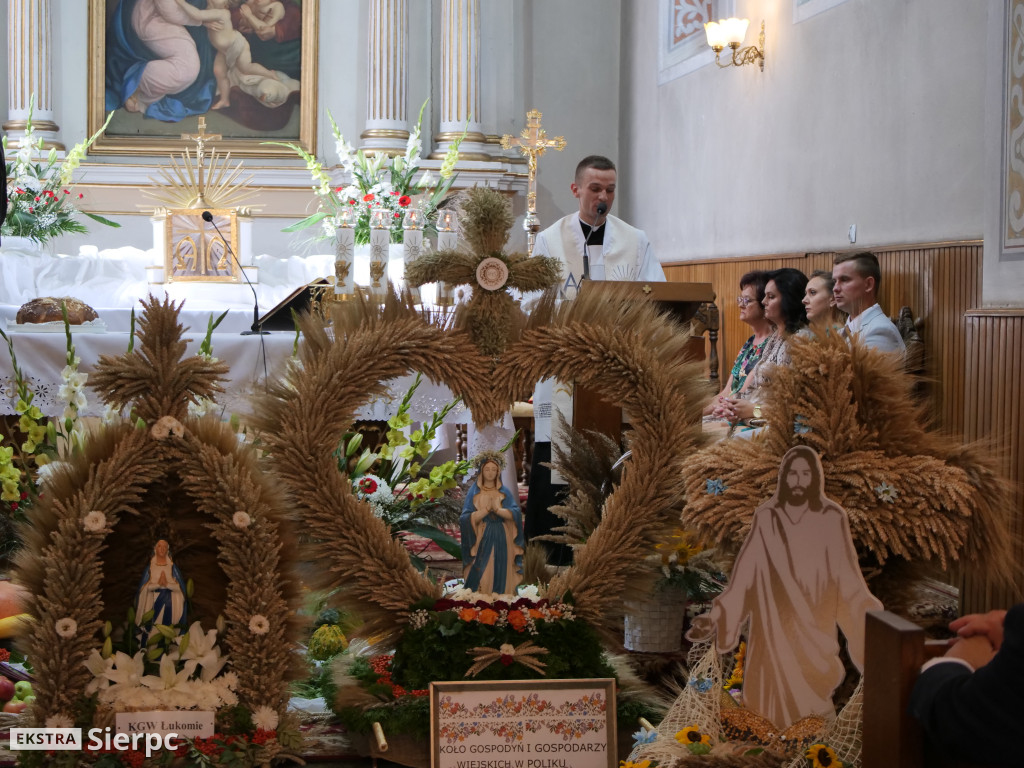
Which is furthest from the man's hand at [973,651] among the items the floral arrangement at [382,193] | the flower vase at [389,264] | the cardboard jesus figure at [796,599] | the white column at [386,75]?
the white column at [386,75]

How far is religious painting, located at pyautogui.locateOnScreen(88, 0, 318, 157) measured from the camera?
32.4 ft

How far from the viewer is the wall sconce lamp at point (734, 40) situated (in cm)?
809

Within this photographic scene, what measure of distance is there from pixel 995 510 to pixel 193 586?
1.87m

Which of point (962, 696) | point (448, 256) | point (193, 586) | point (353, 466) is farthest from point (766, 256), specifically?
point (962, 696)

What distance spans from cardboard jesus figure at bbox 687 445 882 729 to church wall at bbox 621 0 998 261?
350cm

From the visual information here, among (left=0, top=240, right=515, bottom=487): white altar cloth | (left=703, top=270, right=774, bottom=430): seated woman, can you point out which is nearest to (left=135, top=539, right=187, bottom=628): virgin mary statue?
(left=0, top=240, right=515, bottom=487): white altar cloth

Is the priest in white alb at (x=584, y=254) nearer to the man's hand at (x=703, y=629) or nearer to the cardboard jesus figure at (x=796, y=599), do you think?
the man's hand at (x=703, y=629)

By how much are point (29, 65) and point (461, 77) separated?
3.47 metres

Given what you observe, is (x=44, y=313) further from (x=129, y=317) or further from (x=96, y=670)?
(x=96, y=670)

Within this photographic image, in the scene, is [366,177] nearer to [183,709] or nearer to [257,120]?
[257,120]

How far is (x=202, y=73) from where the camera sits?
10.0m

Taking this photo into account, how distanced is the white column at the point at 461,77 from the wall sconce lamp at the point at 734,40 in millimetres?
2480

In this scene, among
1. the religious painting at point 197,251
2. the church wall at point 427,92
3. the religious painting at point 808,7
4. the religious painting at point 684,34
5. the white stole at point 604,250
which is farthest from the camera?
the church wall at point 427,92

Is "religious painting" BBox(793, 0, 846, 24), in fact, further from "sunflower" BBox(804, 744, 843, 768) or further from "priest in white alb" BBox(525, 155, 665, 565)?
"sunflower" BBox(804, 744, 843, 768)
